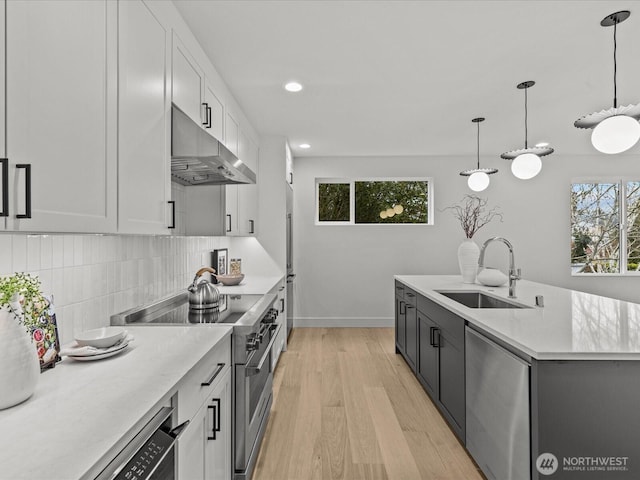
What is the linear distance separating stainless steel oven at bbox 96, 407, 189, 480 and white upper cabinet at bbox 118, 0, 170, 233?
2.37 ft

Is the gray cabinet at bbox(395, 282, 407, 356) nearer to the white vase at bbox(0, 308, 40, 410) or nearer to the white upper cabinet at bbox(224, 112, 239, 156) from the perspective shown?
the white upper cabinet at bbox(224, 112, 239, 156)

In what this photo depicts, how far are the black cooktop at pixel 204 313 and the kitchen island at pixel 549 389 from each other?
4.43 feet

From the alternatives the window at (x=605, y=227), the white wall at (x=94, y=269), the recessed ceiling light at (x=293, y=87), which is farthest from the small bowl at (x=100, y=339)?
the window at (x=605, y=227)

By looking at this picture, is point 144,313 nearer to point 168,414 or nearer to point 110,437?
point 168,414

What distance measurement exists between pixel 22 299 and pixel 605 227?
6.70 meters

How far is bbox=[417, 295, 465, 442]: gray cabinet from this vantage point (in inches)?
91.6

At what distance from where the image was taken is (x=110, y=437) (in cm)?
84

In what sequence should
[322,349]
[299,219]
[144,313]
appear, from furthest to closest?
1. [299,219]
2. [322,349]
3. [144,313]

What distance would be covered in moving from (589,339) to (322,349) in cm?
321

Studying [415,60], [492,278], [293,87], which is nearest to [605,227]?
[492,278]

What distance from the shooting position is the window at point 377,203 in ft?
18.8

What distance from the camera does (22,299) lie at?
1185 millimetres

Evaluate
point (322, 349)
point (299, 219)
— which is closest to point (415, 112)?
point (299, 219)

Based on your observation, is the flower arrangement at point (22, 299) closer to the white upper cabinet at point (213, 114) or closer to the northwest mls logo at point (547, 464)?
the white upper cabinet at point (213, 114)
